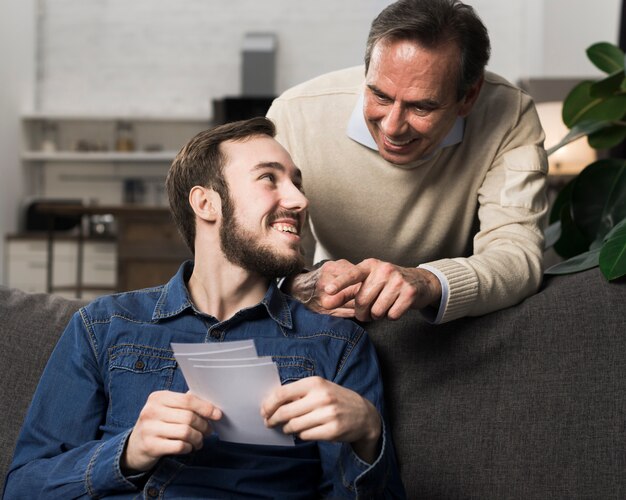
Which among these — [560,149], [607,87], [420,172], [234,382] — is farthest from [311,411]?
[560,149]

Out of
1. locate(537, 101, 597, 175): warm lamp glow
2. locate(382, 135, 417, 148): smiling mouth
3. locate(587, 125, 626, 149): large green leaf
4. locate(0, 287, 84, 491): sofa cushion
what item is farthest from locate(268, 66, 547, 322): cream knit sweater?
locate(537, 101, 597, 175): warm lamp glow

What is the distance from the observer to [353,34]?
26.0ft

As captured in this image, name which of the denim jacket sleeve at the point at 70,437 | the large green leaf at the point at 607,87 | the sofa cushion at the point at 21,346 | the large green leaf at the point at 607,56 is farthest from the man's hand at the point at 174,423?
the large green leaf at the point at 607,56

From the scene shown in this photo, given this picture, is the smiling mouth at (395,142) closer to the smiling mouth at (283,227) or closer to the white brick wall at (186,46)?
the smiling mouth at (283,227)

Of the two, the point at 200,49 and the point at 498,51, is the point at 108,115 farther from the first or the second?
the point at 498,51

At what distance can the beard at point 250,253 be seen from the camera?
1.60m

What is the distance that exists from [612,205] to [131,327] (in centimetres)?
123

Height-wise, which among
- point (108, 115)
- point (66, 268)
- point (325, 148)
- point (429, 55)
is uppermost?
point (429, 55)

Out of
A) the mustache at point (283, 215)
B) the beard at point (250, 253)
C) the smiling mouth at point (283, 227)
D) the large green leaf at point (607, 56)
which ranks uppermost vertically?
the large green leaf at point (607, 56)

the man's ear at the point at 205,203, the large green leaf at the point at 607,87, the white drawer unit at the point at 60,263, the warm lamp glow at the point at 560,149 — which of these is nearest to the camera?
the man's ear at the point at 205,203

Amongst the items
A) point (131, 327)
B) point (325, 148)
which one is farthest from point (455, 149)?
point (131, 327)

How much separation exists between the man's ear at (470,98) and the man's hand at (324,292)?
50cm

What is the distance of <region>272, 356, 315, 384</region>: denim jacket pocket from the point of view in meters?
1.52

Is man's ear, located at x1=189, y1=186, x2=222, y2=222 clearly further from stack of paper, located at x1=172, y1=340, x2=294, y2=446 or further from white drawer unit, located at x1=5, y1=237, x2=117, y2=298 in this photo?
white drawer unit, located at x1=5, y1=237, x2=117, y2=298
